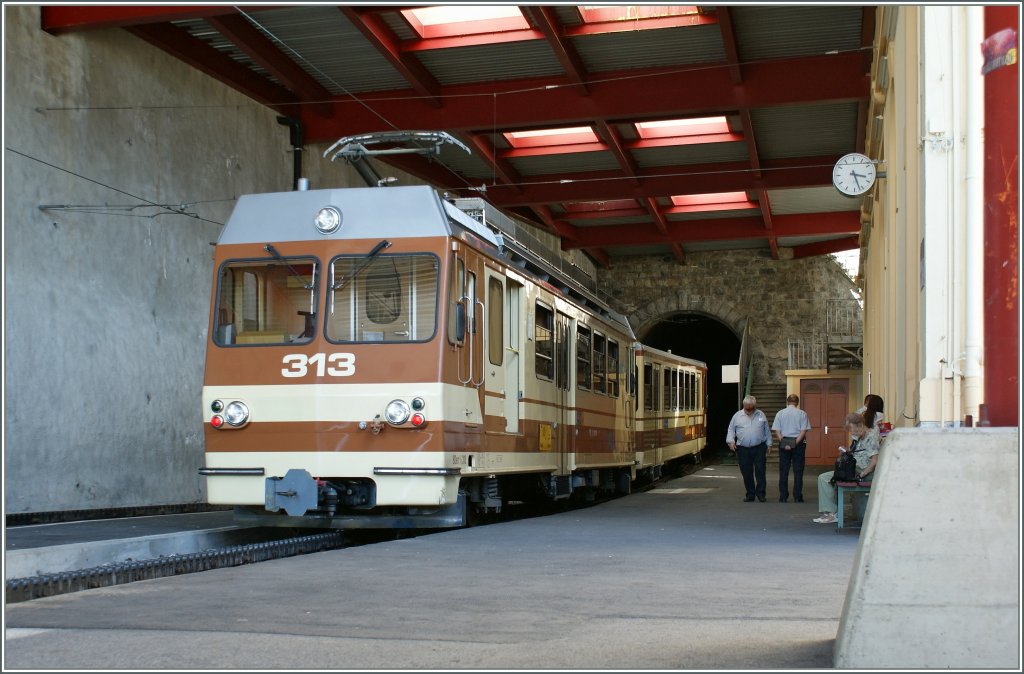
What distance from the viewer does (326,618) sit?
568cm

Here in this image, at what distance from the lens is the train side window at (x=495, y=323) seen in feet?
37.3

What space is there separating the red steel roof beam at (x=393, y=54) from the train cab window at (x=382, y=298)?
24.1 ft

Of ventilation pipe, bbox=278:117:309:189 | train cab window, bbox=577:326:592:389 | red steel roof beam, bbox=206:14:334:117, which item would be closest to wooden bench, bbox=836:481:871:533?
train cab window, bbox=577:326:592:389

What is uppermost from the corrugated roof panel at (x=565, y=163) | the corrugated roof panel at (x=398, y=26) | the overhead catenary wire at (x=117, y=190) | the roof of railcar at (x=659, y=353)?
the corrugated roof panel at (x=398, y=26)

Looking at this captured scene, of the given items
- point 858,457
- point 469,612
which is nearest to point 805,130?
point 858,457

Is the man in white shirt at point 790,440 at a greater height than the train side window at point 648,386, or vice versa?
the train side window at point 648,386

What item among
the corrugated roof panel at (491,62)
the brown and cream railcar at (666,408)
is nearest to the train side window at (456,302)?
the corrugated roof panel at (491,62)

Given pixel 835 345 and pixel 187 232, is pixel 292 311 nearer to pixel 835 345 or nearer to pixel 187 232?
pixel 187 232

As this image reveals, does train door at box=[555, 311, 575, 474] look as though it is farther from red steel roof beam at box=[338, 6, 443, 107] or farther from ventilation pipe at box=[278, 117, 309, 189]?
ventilation pipe at box=[278, 117, 309, 189]

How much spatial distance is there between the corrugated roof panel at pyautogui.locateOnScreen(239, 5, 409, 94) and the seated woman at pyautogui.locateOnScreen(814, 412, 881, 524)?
9.50 meters

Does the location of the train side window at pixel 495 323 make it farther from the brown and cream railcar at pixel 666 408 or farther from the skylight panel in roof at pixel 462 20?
the brown and cream railcar at pixel 666 408

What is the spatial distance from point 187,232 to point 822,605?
43.8ft

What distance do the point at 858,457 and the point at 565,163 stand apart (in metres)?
15.1

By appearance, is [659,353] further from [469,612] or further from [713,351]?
[713,351]
